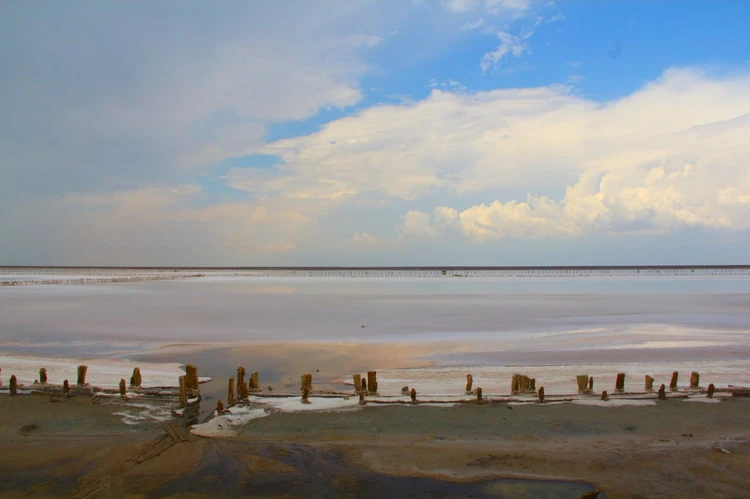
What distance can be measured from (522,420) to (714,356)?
39.8ft

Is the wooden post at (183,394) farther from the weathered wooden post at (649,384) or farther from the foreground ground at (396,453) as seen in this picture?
the weathered wooden post at (649,384)

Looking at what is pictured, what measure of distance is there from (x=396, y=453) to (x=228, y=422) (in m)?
3.87

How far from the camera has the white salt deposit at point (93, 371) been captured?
49.5 feet

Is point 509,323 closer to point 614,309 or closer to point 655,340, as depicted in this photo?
point 655,340

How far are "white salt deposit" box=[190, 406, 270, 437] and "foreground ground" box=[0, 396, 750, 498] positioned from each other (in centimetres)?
31

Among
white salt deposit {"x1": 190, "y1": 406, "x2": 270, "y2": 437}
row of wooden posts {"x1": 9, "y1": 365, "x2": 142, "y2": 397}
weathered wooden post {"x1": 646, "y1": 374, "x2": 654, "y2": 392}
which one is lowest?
white salt deposit {"x1": 190, "y1": 406, "x2": 270, "y2": 437}

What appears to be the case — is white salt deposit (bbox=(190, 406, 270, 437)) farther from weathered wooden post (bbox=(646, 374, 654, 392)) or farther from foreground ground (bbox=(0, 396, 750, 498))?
weathered wooden post (bbox=(646, 374, 654, 392))

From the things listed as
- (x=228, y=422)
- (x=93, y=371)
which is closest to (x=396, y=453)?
(x=228, y=422)

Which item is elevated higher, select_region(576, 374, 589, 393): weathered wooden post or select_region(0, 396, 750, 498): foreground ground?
select_region(576, 374, 589, 393): weathered wooden post

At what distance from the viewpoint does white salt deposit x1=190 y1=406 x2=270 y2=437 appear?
10.4 metres

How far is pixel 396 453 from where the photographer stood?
937 cm

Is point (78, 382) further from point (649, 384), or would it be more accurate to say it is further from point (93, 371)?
point (649, 384)

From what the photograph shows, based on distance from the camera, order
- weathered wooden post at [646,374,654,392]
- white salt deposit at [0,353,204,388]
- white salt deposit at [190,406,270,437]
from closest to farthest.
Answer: white salt deposit at [190,406,270,437] → weathered wooden post at [646,374,654,392] → white salt deposit at [0,353,204,388]

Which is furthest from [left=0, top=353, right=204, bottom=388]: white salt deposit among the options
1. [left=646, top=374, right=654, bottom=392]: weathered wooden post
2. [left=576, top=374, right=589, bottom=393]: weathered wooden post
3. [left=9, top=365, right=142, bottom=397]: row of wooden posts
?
[left=646, top=374, right=654, bottom=392]: weathered wooden post
